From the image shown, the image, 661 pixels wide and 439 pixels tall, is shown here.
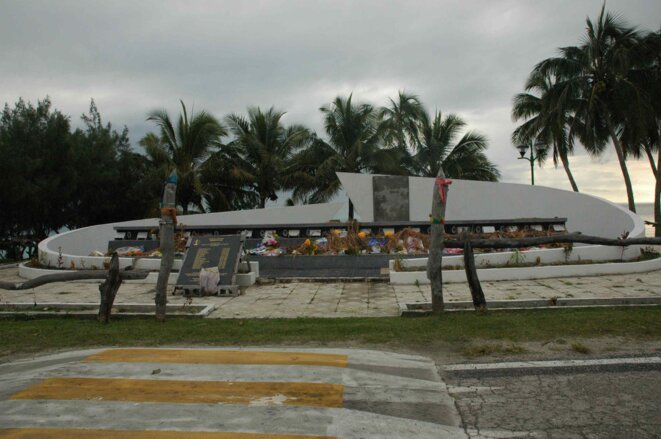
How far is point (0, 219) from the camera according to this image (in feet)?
76.2


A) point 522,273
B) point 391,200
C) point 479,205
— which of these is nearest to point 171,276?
point 522,273

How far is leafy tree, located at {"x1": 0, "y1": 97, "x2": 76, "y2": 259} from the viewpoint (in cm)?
2139

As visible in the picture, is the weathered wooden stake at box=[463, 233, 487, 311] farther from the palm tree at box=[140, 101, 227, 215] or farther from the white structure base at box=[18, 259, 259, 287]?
the palm tree at box=[140, 101, 227, 215]

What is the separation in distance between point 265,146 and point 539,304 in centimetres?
2383

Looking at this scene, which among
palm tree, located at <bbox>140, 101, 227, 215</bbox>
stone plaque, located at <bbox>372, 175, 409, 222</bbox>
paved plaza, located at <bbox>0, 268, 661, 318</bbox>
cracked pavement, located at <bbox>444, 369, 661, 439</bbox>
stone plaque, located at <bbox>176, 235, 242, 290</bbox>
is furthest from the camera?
palm tree, located at <bbox>140, 101, 227, 215</bbox>

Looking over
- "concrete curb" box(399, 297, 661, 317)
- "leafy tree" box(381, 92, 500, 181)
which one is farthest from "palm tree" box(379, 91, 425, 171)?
"concrete curb" box(399, 297, 661, 317)

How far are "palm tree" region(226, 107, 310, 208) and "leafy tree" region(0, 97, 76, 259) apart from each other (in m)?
9.56

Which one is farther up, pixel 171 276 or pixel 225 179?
pixel 225 179

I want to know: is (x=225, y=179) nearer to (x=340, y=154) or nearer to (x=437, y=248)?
(x=340, y=154)

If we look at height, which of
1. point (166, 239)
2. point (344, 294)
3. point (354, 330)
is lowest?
point (344, 294)

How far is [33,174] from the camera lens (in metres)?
22.7

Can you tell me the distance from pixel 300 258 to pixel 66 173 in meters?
14.3

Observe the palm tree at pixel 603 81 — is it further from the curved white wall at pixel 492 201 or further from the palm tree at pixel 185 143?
the palm tree at pixel 185 143

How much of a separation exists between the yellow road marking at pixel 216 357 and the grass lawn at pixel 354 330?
0.79m
